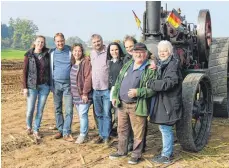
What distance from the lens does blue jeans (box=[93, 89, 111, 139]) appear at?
487 centimetres

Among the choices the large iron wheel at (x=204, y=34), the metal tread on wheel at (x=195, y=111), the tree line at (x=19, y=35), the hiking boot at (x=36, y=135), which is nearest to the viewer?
the metal tread on wheel at (x=195, y=111)

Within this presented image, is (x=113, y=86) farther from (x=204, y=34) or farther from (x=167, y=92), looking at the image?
(x=204, y=34)

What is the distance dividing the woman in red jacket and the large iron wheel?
2.19 m

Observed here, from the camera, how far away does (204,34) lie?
5.86 m

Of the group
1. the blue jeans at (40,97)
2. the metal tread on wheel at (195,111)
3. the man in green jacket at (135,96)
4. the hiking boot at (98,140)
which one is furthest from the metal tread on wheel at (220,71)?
the blue jeans at (40,97)

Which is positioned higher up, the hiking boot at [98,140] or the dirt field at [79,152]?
the hiking boot at [98,140]

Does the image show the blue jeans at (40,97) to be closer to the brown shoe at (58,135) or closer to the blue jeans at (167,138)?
the brown shoe at (58,135)

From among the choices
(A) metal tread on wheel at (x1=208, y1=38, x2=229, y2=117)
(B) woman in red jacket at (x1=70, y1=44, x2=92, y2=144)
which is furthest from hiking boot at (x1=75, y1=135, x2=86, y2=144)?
(A) metal tread on wheel at (x1=208, y1=38, x2=229, y2=117)

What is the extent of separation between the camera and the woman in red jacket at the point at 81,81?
4.88 m

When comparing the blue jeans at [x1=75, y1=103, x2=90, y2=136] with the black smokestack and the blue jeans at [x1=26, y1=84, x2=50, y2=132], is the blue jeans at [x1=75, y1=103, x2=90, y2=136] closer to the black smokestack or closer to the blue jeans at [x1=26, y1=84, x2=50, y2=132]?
the blue jeans at [x1=26, y1=84, x2=50, y2=132]

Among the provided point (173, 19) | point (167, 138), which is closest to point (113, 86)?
point (167, 138)

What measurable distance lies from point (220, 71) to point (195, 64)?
0.48 meters

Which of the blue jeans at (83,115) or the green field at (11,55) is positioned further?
the green field at (11,55)

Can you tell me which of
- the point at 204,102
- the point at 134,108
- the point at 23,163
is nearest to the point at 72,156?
the point at 23,163
